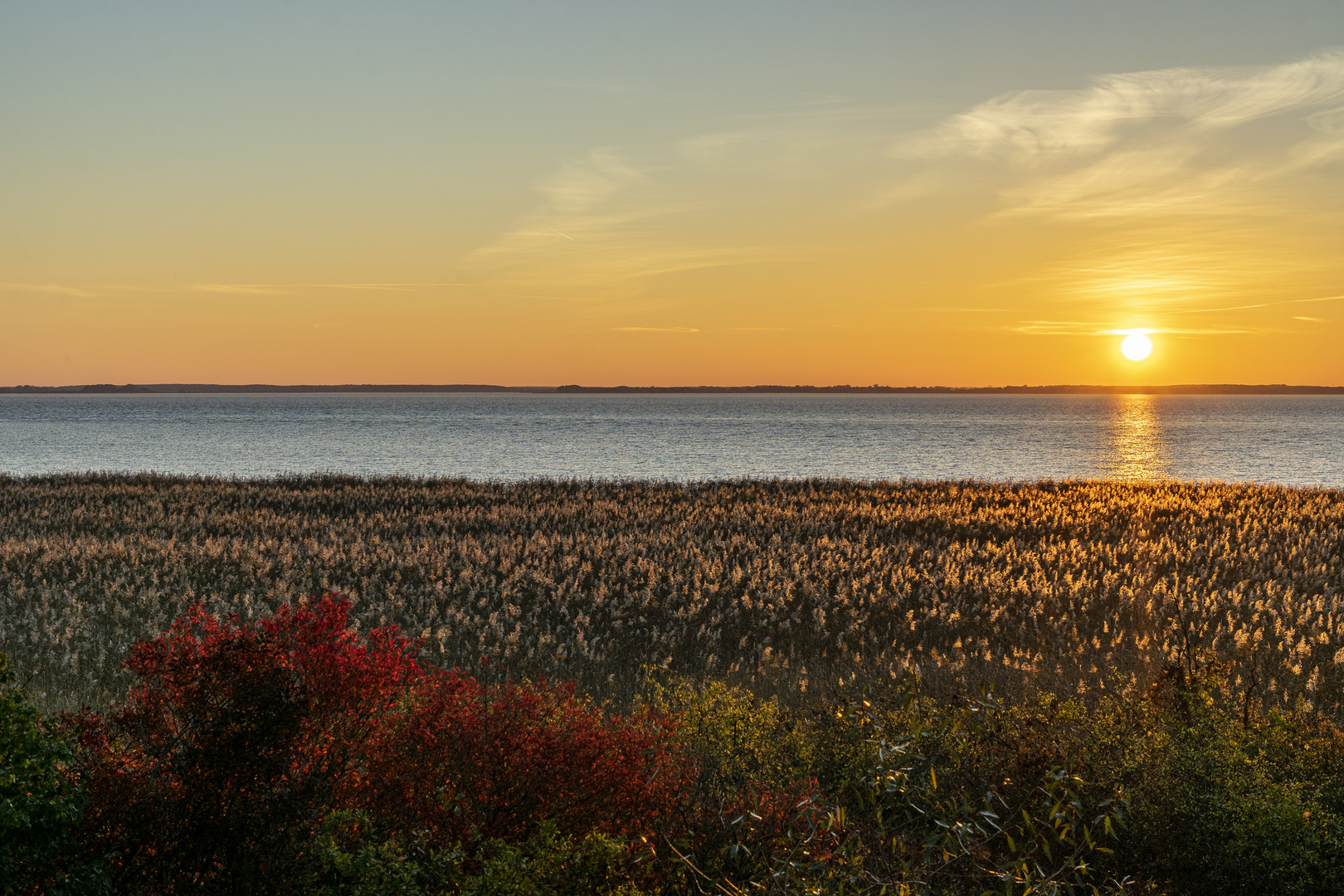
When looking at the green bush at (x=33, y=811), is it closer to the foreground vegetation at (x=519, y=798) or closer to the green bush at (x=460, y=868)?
the foreground vegetation at (x=519, y=798)

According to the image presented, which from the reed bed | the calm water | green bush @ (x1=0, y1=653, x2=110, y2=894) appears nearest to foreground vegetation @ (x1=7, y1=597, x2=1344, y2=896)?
green bush @ (x1=0, y1=653, x2=110, y2=894)

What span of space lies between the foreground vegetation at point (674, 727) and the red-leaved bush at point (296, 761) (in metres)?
0.01

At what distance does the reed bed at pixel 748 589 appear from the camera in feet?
38.4

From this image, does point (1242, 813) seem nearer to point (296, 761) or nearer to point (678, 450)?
point (296, 761)

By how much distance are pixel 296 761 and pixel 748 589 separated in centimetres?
1236

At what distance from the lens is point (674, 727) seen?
606cm

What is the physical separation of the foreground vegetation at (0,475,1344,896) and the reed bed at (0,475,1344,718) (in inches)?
4.2

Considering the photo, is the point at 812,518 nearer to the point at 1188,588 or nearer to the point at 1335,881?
the point at 1188,588

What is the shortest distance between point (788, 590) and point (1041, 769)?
915 centimetres

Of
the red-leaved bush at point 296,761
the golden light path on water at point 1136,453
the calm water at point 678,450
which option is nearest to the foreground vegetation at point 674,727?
the red-leaved bush at point 296,761

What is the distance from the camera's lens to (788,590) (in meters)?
15.8

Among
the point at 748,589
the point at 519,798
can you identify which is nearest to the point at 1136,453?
the point at 748,589

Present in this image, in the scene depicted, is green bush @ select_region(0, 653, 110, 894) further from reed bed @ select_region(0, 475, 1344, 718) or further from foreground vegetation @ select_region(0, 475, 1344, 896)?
reed bed @ select_region(0, 475, 1344, 718)

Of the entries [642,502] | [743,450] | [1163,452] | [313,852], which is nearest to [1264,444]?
[1163,452]
